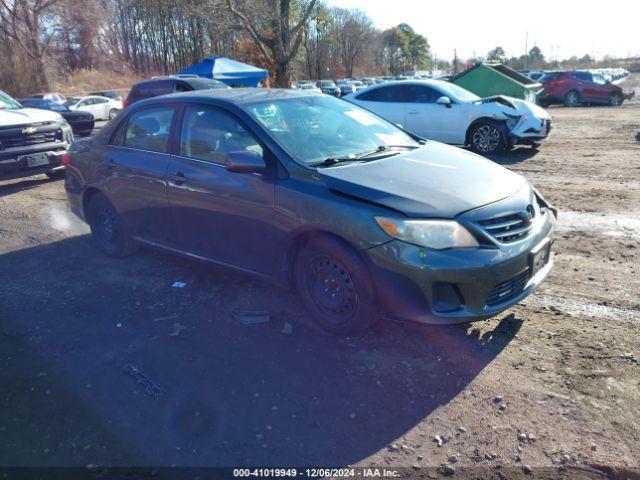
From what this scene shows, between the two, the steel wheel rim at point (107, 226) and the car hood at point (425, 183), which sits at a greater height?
the car hood at point (425, 183)

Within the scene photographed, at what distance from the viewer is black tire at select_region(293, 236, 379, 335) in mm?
3514

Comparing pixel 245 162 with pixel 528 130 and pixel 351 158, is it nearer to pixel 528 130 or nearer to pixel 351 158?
pixel 351 158

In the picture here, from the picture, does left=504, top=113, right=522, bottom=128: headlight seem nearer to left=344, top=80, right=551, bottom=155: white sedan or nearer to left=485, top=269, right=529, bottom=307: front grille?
left=344, top=80, right=551, bottom=155: white sedan

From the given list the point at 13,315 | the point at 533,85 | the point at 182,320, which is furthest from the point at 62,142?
the point at 533,85

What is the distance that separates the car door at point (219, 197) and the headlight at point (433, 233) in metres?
1.02

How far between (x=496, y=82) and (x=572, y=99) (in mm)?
12046

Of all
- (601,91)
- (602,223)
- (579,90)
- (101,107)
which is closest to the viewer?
(602,223)

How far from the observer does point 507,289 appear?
137 inches

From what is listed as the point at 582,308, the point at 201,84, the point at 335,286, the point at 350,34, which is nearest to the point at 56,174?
the point at 201,84

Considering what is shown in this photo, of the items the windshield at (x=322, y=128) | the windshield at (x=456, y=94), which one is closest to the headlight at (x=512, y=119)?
the windshield at (x=456, y=94)

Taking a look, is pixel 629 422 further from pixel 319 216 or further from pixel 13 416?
pixel 13 416

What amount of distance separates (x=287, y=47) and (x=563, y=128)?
55.9 ft

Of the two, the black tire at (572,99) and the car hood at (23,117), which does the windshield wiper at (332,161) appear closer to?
the car hood at (23,117)

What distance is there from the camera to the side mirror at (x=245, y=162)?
3.88m
